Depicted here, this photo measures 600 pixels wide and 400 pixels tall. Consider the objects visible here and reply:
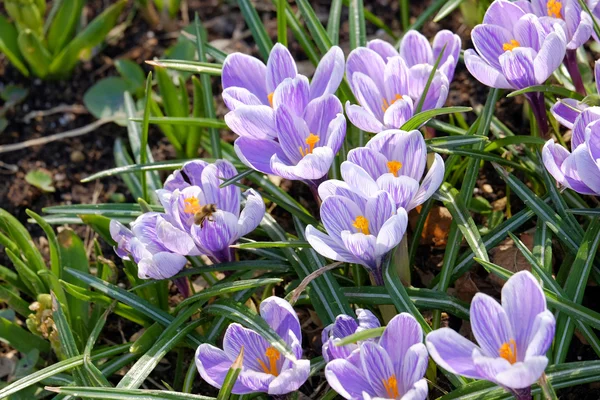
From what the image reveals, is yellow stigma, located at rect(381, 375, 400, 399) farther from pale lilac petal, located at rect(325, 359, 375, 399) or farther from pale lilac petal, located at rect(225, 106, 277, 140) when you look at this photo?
pale lilac petal, located at rect(225, 106, 277, 140)

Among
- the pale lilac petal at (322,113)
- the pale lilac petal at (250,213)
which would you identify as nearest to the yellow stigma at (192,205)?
the pale lilac petal at (250,213)

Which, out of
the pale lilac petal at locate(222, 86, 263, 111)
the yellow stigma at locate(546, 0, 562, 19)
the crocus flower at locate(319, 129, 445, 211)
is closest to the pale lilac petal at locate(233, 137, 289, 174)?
the pale lilac petal at locate(222, 86, 263, 111)

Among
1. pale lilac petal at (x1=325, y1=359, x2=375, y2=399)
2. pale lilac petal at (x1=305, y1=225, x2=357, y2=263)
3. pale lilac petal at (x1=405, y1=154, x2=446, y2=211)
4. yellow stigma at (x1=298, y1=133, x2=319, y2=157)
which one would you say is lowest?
pale lilac petal at (x1=325, y1=359, x2=375, y2=399)

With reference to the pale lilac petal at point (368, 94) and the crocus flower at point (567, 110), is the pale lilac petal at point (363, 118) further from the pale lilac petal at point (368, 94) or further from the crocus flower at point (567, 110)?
the crocus flower at point (567, 110)

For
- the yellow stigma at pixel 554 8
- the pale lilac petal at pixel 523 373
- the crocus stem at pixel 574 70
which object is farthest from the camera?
the crocus stem at pixel 574 70

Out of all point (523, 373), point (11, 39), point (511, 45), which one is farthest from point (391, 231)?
point (11, 39)

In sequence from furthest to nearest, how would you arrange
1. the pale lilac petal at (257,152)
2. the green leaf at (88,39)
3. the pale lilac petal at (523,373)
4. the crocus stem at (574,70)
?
the green leaf at (88,39) → the crocus stem at (574,70) → the pale lilac petal at (257,152) → the pale lilac petal at (523,373)

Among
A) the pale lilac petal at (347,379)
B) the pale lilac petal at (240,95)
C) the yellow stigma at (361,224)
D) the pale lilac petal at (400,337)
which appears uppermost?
the pale lilac petal at (240,95)
